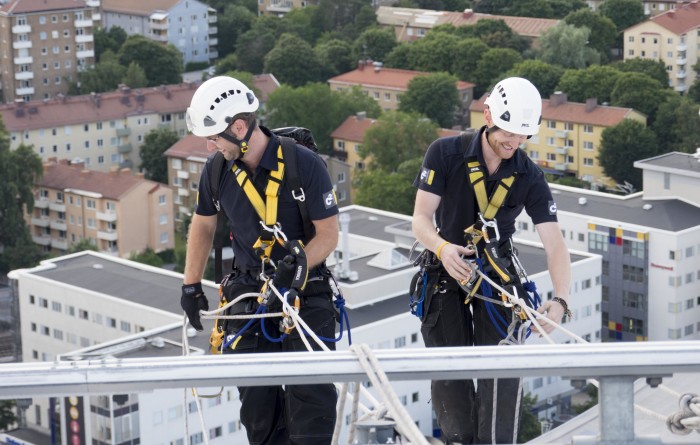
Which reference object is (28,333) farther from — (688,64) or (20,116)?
(688,64)

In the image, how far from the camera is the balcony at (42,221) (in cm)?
5431

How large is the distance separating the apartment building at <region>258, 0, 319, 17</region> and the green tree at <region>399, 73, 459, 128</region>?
69.2 ft

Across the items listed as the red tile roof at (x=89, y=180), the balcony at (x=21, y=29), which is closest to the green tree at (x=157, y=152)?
the red tile roof at (x=89, y=180)

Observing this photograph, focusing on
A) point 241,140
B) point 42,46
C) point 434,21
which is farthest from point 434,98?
point 241,140

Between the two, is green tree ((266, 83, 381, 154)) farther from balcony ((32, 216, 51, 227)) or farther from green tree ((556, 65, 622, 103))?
balcony ((32, 216, 51, 227))

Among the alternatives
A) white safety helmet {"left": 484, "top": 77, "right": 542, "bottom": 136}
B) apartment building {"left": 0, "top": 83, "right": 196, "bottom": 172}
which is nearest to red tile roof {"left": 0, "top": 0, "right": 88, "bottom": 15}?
apartment building {"left": 0, "top": 83, "right": 196, "bottom": 172}

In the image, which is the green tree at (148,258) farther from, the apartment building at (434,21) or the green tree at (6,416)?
the apartment building at (434,21)

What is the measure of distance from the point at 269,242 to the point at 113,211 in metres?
44.4

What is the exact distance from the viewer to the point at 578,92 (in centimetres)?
6112

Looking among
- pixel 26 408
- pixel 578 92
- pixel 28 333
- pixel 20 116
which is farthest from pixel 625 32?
pixel 26 408

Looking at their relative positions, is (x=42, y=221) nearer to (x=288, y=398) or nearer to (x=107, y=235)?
(x=107, y=235)

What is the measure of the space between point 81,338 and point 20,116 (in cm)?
2367

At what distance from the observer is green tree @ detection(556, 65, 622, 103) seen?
199 ft

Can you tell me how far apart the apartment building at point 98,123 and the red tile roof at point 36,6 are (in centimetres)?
632
